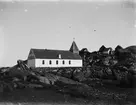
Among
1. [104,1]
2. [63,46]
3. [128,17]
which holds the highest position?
[104,1]

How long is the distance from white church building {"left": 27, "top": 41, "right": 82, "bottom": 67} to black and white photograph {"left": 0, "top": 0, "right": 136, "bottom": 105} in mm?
17

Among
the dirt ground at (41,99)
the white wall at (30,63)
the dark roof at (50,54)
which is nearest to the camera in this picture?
the dirt ground at (41,99)

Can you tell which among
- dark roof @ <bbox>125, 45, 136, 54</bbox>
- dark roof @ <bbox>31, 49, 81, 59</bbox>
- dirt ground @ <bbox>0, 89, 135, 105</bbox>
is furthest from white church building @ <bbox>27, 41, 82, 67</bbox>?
dark roof @ <bbox>125, 45, 136, 54</bbox>

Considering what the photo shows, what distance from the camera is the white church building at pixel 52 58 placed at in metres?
2.40

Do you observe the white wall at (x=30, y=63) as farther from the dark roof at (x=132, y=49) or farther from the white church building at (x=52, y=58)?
the dark roof at (x=132, y=49)

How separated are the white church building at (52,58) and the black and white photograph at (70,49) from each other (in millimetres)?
17

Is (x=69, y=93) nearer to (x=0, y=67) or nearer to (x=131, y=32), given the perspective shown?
(x=0, y=67)

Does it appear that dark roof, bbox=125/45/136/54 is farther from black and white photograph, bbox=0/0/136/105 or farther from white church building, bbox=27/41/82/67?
white church building, bbox=27/41/82/67

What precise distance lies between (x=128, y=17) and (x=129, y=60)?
2.04 ft

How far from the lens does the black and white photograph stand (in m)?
2.20

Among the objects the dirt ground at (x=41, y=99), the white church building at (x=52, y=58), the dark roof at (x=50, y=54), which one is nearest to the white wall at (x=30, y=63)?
the white church building at (x=52, y=58)

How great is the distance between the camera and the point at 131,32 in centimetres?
242

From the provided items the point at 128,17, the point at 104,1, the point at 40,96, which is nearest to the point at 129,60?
the point at 128,17

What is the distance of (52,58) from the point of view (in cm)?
275
